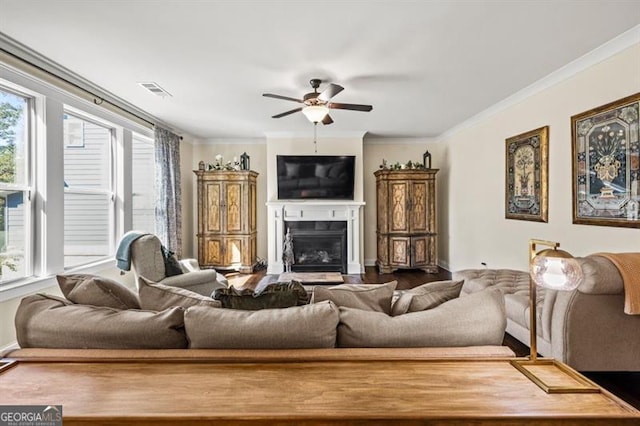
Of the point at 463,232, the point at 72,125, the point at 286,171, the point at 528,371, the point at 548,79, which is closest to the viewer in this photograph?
the point at 528,371

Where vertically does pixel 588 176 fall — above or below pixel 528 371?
above

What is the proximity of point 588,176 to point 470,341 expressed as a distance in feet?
9.00

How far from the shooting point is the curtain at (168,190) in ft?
17.5

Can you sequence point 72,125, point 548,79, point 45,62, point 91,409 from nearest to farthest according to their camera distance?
point 91,409
point 45,62
point 548,79
point 72,125

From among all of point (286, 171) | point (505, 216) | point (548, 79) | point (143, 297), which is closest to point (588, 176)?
point (548, 79)

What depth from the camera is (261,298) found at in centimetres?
159

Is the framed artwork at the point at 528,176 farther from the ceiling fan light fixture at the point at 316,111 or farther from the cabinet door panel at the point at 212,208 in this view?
the cabinet door panel at the point at 212,208

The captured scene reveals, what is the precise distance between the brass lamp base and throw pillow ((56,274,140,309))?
1.67 meters

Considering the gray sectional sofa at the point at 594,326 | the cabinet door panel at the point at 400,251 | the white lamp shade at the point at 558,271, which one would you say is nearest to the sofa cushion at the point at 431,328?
the white lamp shade at the point at 558,271

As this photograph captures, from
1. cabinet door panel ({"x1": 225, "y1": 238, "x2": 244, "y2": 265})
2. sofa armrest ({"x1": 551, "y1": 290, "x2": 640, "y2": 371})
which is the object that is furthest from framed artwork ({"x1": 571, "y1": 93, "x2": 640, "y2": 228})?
cabinet door panel ({"x1": 225, "y1": 238, "x2": 244, "y2": 265})

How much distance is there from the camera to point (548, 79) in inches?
145

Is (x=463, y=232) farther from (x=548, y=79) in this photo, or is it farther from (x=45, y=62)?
(x=45, y=62)

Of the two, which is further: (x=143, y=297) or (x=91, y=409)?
(x=143, y=297)

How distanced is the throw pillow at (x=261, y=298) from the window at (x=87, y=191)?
132 inches
